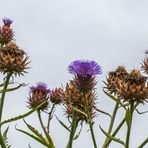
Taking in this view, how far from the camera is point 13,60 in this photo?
5699mm

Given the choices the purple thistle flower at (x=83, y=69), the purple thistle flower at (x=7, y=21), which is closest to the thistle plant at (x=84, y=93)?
the purple thistle flower at (x=83, y=69)

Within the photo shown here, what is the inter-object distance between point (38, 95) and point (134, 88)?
2.68 meters

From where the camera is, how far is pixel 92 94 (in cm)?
524

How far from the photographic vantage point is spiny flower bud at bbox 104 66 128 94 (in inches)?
219

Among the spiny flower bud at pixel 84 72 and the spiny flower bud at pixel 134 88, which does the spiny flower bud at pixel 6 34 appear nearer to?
the spiny flower bud at pixel 84 72

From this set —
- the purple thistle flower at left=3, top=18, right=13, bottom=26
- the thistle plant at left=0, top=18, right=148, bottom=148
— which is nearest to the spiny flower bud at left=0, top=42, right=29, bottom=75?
the thistle plant at left=0, top=18, right=148, bottom=148

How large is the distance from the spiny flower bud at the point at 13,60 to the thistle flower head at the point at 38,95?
134 cm

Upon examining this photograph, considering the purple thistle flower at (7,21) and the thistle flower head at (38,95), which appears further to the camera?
the purple thistle flower at (7,21)

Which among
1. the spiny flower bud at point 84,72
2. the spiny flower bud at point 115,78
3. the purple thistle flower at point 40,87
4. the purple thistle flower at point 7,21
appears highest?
the purple thistle flower at point 7,21

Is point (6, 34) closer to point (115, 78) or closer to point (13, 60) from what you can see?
point (13, 60)

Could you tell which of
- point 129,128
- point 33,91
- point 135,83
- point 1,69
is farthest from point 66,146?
point 33,91

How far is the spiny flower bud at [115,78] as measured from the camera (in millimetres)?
5569

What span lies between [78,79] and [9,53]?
136 centimetres

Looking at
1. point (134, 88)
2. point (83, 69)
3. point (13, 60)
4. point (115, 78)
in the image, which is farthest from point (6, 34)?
point (134, 88)
